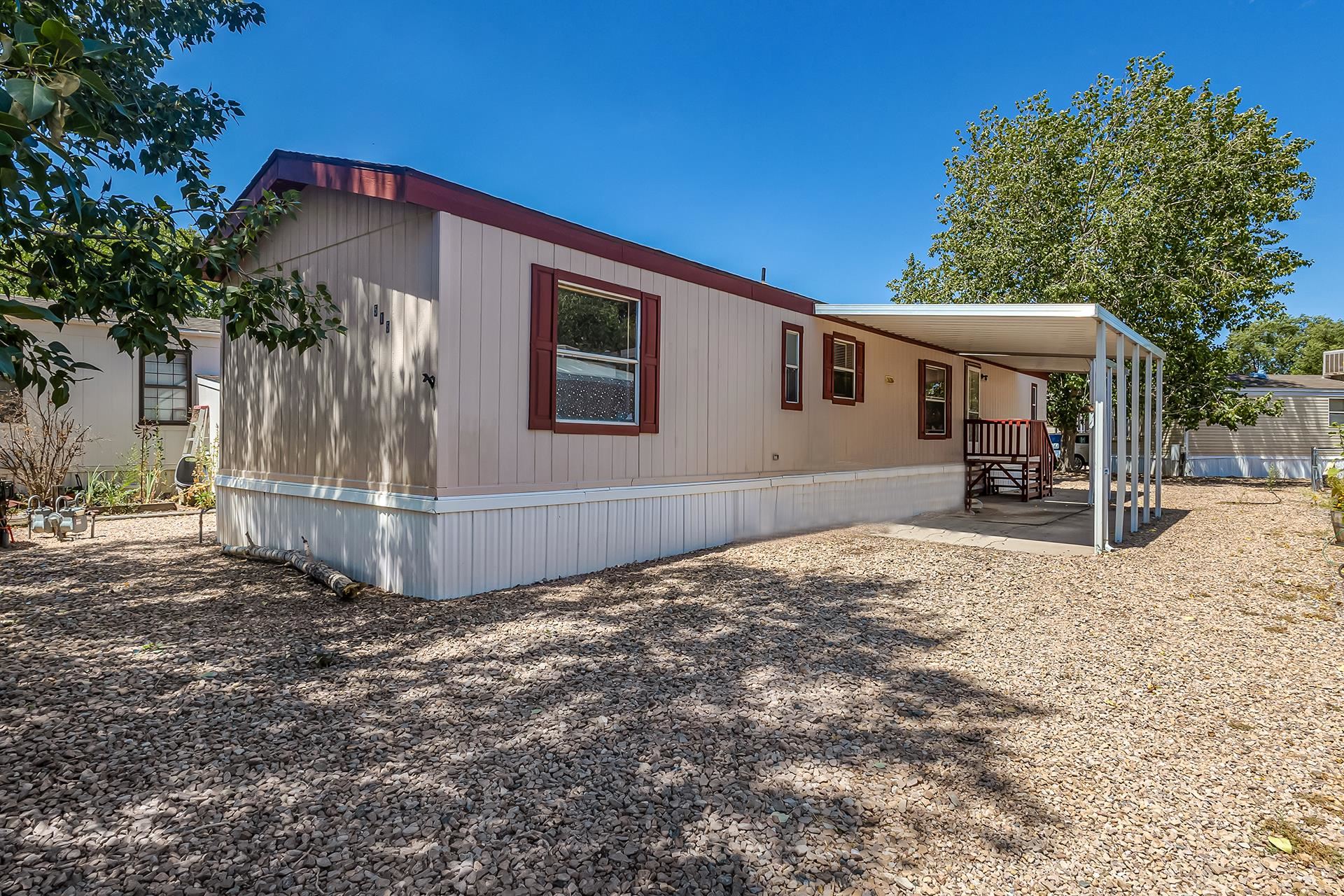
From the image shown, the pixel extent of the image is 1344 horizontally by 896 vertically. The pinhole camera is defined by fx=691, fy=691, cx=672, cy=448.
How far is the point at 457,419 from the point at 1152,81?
19.0 metres

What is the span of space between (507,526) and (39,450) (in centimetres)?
855

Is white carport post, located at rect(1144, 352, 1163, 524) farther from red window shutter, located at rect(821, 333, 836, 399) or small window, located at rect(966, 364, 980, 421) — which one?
red window shutter, located at rect(821, 333, 836, 399)

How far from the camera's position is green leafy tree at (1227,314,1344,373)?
116 feet

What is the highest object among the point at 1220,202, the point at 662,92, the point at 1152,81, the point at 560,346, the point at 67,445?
the point at 1152,81

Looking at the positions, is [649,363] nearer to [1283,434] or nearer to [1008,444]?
[1008,444]

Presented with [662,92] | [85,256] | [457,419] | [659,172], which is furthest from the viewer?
[659,172]

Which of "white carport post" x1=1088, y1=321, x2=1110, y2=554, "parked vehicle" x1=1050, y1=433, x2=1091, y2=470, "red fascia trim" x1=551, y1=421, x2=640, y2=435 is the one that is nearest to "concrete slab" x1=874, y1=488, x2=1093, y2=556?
"white carport post" x1=1088, y1=321, x2=1110, y2=554

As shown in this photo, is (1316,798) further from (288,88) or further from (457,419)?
(288,88)

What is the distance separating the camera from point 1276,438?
1959 centimetres

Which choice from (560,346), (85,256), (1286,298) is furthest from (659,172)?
(1286,298)

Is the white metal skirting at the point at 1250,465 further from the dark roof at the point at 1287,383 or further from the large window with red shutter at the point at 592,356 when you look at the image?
the large window with red shutter at the point at 592,356

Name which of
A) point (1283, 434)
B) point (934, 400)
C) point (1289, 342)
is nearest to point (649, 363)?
point (934, 400)

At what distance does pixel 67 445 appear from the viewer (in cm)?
1062

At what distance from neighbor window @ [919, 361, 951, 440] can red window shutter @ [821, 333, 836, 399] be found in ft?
9.24
